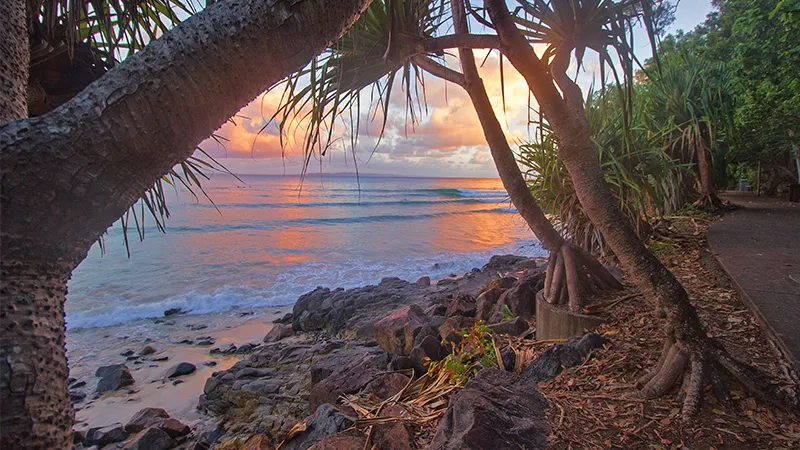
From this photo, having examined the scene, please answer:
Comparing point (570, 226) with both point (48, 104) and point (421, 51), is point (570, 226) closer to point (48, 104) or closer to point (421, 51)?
point (421, 51)

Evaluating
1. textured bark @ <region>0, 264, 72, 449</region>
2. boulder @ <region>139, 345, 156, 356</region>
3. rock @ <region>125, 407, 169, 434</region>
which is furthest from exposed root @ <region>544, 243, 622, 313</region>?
boulder @ <region>139, 345, 156, 356</region>

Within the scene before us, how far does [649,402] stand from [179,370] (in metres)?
5.75

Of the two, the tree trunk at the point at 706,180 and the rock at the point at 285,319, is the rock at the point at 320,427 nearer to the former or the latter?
the rock at the point at 285,319

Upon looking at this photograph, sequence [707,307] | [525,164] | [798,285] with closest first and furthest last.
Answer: [707,307]
[798,285]
[525,164]

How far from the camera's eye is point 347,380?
3.57 metres

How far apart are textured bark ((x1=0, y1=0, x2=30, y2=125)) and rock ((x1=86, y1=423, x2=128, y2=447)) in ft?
15.2

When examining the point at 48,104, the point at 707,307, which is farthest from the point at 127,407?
the point at 707,307

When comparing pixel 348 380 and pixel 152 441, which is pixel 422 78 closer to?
pixel 348 380

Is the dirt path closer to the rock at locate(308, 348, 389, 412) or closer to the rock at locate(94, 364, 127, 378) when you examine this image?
the rock at locate(308, 348, 389, 412)

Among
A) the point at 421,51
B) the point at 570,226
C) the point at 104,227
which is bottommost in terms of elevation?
the point at 570,226

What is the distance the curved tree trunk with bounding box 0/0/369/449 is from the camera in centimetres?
55

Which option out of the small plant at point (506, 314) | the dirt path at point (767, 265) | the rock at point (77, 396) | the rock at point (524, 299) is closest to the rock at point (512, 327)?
the small plant at point (506, 314)

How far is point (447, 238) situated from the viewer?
17.5 meters

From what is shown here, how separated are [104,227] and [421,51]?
1.84 meters
